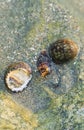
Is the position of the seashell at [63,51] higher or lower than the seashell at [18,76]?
higher

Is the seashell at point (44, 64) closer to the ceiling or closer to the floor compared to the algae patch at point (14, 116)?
closer to the ceiling

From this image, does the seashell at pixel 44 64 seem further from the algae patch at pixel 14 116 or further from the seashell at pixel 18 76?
the algae patch at pixel 14 116

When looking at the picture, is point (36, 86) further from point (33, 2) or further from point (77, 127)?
point (33, 2)

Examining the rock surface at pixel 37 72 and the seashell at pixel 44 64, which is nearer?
the rock surface at pixel 37 72

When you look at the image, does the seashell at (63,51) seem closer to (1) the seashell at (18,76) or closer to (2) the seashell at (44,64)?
(2) the seashell at (44,64)

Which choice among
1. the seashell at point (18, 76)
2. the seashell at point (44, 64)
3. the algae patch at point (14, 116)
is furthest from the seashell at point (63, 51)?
the algae patch at point (14, 116)

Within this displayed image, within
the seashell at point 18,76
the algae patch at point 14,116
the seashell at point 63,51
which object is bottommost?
the algae patch at point 14,116
